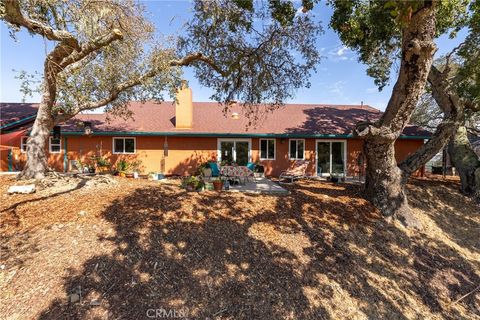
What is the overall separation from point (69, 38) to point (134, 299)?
601cm

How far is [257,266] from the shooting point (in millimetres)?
4281

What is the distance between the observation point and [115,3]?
659cm

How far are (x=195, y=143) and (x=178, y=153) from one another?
110 centimetres

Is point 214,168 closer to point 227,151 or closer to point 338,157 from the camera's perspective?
point 227,151

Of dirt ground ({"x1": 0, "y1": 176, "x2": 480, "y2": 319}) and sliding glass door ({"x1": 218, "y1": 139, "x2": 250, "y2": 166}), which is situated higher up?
sliding glass door ({"x1": 218, "y1": 139, "x2": 250, "y2": 166})

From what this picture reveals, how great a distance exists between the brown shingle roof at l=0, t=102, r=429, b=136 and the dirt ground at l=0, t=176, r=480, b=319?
23.0 ft

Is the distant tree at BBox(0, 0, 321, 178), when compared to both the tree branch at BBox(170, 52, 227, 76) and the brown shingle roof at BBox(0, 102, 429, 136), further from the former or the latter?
the brown shingle roof at BBox(0, 102, 429, 136)

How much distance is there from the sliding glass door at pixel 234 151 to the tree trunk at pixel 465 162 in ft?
30.0

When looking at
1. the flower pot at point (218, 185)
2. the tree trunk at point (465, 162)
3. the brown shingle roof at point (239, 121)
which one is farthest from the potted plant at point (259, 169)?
the tree trunk at point (465, 162)

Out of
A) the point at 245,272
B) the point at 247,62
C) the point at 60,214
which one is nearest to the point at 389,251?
the point at 245,272

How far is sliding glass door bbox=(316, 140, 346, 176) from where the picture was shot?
1380 centimetres

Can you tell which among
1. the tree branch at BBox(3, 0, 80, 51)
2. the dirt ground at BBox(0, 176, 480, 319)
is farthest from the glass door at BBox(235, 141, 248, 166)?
the tree branch at BBox(3, 0, 80, 51)

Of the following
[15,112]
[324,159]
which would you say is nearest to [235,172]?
[324,159]

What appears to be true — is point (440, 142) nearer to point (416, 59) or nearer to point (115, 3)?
point (416, 59)
